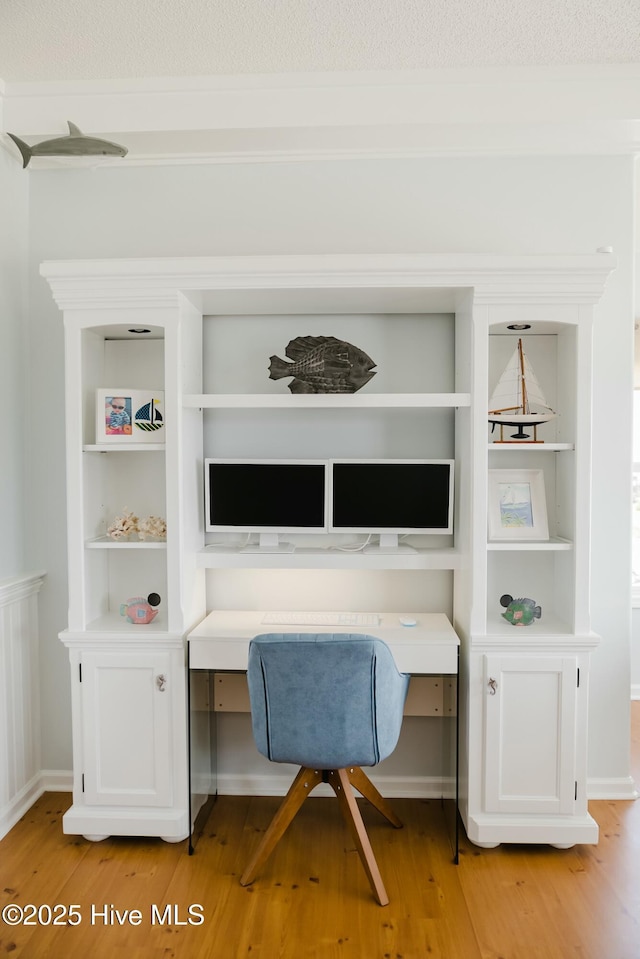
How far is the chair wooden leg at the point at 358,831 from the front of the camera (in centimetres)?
225

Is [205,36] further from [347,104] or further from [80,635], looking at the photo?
[80,635]

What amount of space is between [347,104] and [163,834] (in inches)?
115

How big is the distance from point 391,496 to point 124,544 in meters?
1.08

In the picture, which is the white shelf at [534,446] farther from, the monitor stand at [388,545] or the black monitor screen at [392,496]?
the monitor stand at [388,545]

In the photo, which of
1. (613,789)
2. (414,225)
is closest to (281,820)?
(613,789)

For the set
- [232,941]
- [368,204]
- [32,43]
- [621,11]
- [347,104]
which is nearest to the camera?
[232,941]

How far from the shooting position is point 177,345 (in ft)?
8.52

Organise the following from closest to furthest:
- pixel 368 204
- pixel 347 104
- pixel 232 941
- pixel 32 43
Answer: pixel 232 941, pixel 32 43, pixel 347 104, pixel 368 204

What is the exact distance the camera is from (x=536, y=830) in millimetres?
2529

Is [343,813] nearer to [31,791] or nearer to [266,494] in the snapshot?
[266,494]

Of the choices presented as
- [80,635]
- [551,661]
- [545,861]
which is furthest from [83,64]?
[545,861]

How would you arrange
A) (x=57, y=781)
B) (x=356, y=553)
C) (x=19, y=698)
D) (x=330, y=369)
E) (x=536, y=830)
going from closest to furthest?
(x=536, y=830), (x=330, y=369), (x=356, y=553), (x=19, y=698), (x=57, y=781)

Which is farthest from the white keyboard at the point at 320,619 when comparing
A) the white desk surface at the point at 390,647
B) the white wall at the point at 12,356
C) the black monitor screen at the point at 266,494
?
the white wall at the point at 12,356

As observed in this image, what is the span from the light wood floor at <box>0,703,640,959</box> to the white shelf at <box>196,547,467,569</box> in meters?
1.04
